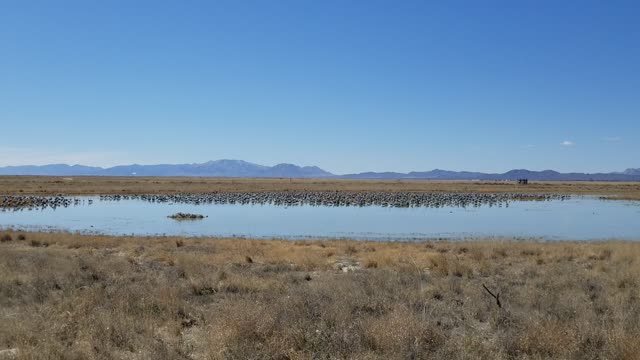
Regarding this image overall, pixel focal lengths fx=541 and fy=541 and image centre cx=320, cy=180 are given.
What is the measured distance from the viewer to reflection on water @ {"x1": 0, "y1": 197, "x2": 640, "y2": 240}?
2881 cm

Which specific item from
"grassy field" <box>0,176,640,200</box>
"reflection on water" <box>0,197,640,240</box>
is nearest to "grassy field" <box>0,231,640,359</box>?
"reflection on water" <box>0,197,640,240</box>

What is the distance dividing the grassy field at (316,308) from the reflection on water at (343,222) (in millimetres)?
11717

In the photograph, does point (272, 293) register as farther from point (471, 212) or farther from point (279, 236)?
point (471, 212)

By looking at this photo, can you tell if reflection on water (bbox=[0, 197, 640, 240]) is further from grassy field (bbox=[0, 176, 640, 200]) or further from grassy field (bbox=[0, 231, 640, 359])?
grassy field (bbox=[0, 176, 640, 200])

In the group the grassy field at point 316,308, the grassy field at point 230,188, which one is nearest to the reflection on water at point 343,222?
the grassy field at point 316,308

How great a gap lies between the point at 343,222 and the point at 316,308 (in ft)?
84.9

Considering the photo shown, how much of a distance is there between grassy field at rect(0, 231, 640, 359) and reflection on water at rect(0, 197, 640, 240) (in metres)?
11.7

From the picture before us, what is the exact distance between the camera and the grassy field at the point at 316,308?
23.5 ft

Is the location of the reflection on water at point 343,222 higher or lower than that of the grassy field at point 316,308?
lower

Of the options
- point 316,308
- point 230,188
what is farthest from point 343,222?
point 230,188

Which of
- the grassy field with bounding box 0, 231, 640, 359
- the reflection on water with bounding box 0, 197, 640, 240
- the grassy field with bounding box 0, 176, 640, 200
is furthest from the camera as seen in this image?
the grassy field with bounding box 0, 176, 640, 200

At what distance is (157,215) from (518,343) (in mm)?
35393

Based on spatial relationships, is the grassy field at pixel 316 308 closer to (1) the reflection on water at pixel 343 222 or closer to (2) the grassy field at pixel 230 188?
(1) the reflection on water at pixel 343 222

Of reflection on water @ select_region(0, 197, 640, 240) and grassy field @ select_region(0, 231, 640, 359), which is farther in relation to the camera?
reflection on water @ select_region(0, 197, 640, 240)
